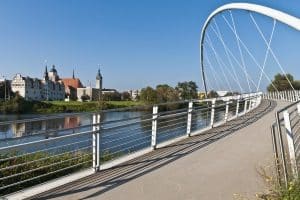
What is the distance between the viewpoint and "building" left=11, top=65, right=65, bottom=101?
489ft

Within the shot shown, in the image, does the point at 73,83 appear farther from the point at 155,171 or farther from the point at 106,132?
the point at 155,171

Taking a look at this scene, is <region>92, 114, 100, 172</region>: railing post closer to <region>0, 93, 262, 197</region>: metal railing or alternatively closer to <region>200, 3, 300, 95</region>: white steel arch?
<region>0, 93, 262, 197</region>: metal railing

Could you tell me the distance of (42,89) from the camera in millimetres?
162250

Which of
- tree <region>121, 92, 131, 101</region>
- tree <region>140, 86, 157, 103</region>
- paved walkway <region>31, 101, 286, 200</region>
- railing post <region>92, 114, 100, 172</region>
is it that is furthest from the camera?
tree <region>121, 92, 131, 101</region>

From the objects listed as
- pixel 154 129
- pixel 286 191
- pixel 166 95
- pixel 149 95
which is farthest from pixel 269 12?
pixel 149 95

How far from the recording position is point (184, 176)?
6961 mm

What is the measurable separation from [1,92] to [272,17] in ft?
384

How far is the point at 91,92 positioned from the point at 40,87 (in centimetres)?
1817

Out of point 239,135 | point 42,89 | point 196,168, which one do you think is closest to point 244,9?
point 239,135

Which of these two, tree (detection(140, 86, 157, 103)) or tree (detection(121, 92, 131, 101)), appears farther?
tree (detection(121, 92, 131, 101))

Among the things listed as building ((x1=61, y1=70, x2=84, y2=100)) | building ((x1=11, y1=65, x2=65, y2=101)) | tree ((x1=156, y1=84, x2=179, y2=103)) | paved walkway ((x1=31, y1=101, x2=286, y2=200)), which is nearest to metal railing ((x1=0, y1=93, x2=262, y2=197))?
paved walkway ((x1=31, y1=101, x2=286, y2=200))

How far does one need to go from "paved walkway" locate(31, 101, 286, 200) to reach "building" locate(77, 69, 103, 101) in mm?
152857

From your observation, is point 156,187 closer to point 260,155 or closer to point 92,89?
point 260,155

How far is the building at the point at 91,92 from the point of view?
166500mm
